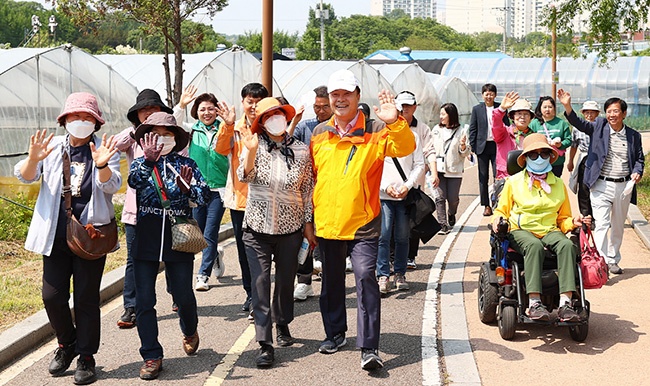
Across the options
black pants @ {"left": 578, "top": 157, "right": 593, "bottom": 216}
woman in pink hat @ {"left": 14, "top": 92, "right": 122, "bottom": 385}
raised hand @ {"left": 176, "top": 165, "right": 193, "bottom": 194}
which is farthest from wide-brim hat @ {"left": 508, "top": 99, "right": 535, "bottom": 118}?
woman in pink hat @ {"left": 14, "top": 92, "right": 122, "bottom": 385}

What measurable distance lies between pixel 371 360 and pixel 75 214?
220cm

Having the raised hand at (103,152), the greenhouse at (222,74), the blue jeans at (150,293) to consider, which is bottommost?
the blue jeans at (150,293)

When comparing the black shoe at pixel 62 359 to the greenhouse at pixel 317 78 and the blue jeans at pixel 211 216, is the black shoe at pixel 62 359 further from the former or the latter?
the greenhouse at pixel 317 78

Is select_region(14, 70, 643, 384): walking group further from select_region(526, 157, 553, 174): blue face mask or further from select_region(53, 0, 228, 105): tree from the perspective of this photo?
select_region(53, 0, 228, 105): tree

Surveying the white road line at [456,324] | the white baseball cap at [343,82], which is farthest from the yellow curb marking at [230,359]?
the white baseball cap at [343,82]

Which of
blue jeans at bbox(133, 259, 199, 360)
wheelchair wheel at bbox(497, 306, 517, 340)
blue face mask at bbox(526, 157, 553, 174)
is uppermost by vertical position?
blue face mask at bbox(526, 157, 553, 174)

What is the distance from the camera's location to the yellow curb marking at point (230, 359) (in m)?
6.25

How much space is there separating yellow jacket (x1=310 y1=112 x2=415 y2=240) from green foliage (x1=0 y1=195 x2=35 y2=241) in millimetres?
6465

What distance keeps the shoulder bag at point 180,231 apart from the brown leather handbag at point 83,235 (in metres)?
0.41

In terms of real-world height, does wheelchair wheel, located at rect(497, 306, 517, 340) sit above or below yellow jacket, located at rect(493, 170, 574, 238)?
below

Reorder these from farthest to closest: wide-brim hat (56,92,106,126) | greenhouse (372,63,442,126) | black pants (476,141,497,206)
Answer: greenhouse (372,63,442,126), black pants (476,141,497,206), wide-brim hat (56,92,106,126)

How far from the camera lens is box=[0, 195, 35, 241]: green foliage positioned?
1186 cm

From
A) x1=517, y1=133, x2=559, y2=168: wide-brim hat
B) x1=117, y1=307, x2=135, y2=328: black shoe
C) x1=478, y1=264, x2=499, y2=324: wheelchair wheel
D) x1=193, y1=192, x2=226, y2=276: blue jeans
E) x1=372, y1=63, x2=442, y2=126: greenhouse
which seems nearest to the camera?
x1=478, y1=264, x2=499, y2=324: wheelchair wheel

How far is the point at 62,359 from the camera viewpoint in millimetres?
6391
